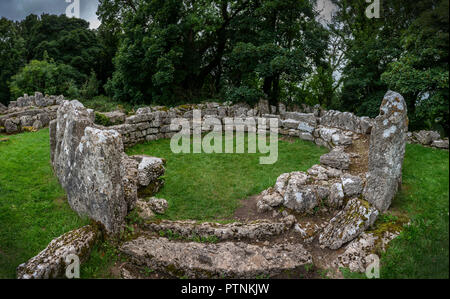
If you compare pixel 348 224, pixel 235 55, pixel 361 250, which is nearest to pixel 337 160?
pixel 348 224

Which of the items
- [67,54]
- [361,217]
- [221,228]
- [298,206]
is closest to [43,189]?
[221,228]

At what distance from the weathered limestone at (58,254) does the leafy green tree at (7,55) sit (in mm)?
26494

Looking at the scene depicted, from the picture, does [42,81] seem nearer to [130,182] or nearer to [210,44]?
[210,44]

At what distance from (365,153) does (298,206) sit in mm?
4319

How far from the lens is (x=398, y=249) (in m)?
4.48

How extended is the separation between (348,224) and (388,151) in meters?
1.71

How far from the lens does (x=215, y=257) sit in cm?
486

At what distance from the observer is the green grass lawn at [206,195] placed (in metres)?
3.97

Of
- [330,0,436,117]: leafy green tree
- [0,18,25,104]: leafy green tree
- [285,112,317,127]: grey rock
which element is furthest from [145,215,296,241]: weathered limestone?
[0,18,25,104]: leafy green tree

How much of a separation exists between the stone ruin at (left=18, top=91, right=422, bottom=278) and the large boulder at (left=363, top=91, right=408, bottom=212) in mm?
18

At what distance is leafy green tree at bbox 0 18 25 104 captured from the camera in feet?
81.4

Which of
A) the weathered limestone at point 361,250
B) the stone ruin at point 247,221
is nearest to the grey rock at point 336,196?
the stone ruin at point 247,221

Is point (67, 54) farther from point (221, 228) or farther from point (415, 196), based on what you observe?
point (415, 196)

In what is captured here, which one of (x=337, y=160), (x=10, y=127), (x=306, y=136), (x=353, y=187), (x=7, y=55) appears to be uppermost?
(x=7, y=55)
